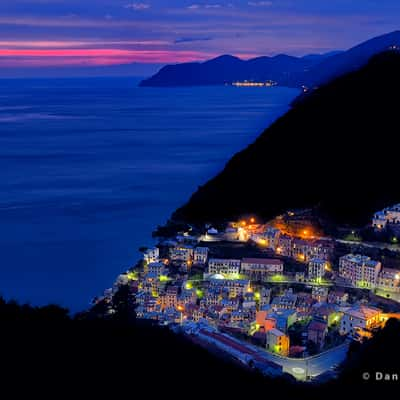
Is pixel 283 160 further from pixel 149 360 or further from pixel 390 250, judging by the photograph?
pixel 149 360

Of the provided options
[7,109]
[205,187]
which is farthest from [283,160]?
[7,109]

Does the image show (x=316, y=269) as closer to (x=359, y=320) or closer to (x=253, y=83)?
(x=359, y=320)

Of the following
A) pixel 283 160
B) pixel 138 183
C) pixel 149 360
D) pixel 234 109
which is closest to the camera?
pixel 149 360

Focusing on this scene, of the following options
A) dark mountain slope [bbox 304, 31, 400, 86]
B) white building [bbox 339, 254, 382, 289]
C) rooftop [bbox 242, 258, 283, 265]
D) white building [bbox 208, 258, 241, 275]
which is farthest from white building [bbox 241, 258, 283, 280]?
dark mountain slope [bbox 304, 31, 400, 86]

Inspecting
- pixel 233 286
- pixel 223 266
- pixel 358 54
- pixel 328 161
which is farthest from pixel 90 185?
pixel 358 54

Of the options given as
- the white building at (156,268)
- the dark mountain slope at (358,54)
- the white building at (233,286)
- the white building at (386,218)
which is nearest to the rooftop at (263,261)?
the white building at (233,286)

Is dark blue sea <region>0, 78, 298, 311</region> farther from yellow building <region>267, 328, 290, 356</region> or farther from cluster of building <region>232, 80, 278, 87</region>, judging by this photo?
cluster of building <region>232, 80, 278, 87</region>

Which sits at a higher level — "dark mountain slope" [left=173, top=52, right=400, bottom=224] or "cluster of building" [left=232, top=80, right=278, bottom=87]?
"cluster of building" [left=232, top=80, right=278, bottom=87]
